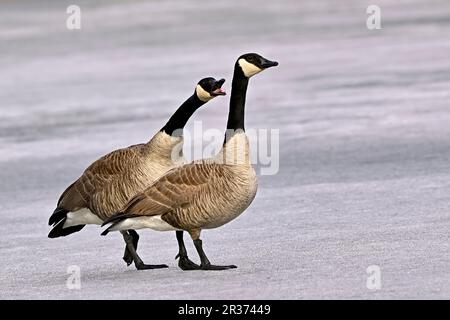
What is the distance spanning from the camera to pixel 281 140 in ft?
48.5

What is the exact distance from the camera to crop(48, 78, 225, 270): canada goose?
27.9 feet

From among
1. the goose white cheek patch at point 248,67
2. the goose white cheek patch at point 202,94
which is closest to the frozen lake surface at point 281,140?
the goose white cheek patch at point 202,94

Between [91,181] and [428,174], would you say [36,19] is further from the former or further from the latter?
[91,181]

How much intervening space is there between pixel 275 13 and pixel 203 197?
26.0 metres

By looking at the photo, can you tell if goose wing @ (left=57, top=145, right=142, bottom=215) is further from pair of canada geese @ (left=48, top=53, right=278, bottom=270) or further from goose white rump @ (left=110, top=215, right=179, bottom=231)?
goose white rump @ (left=110, top=215, right=179, bottom=231)

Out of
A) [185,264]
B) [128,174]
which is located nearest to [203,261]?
[185,264]

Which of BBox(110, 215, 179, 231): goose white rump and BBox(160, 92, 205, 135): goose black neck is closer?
BBox(110, 215, 179, 231): goose white rump

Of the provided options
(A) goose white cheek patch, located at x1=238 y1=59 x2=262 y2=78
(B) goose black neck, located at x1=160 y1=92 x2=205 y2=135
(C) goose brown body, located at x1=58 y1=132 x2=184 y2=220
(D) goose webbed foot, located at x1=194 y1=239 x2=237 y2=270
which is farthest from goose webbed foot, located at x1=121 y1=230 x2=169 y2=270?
(A) goose white cheek patch, located at x1=238 y1=59 x2=262 y2=78

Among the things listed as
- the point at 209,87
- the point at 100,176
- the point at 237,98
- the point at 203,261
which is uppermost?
the point at 209,87

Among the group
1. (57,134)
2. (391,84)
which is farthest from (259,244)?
(391,84)

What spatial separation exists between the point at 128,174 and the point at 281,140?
248 inches

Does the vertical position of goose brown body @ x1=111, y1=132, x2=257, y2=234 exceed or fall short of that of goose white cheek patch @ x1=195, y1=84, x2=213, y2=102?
it falls short

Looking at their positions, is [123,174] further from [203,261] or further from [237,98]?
[237,98]

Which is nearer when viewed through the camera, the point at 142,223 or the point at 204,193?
the point at 204,193
